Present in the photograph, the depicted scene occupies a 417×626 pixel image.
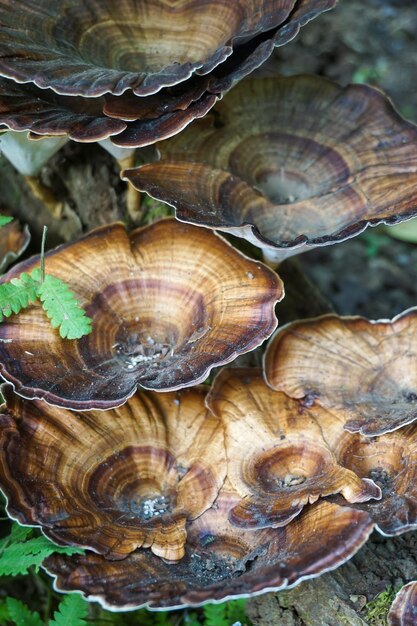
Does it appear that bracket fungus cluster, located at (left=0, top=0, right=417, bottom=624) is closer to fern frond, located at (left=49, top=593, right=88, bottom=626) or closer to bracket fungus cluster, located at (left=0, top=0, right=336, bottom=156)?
bracket fungus cluster, located at (left=0, top=0, right=336, bottom=156)

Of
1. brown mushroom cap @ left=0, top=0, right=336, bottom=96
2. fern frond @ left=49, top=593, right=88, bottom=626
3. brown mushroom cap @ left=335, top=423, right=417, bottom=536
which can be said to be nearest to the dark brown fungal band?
brown mushroom cap @ left=0, top=0, right=336, bottom=96

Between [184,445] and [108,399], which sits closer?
[108,399]

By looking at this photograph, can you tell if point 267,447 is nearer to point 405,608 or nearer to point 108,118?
point 405,608

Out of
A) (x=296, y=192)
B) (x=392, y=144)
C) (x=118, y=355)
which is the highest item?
(x=392, y=144)

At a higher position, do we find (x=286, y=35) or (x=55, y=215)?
(x=286, y=35)

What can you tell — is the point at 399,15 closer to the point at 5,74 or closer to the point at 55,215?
the point at 55,215

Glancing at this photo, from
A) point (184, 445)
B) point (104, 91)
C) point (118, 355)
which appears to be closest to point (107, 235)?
point (118, 355)
